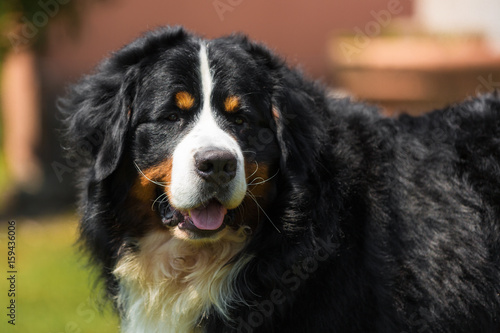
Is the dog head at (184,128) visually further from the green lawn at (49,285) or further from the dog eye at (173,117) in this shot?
the green lawn at (49,285)

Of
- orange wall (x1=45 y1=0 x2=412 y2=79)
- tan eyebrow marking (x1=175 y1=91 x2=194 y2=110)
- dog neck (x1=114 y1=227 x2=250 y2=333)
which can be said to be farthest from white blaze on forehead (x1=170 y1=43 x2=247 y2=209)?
orange wall (x1=45 y1=0 x2=412 y2=79)

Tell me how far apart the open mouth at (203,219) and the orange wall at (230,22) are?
23.8 feet

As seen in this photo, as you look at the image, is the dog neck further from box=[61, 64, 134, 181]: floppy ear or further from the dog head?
box=[61, 64, 134, 181]: floppy ear

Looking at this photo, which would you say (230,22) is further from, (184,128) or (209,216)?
(209,216)

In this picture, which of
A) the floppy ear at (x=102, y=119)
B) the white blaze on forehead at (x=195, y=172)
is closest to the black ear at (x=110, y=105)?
the floppy ear at (x=102, y=119)

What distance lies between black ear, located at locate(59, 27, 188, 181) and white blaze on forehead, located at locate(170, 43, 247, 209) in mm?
418

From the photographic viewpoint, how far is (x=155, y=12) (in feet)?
38.2

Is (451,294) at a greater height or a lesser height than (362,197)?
lesser

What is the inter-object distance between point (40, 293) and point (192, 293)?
352cm

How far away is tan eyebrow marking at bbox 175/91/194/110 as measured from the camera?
3.90 m

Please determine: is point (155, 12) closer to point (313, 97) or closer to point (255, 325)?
point (313, 97)

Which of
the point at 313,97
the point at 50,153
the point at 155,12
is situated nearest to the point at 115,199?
the point at 313,97

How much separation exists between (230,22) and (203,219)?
8.53m

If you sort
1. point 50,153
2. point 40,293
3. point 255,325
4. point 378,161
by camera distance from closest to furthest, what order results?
point 255,325, point 378,161, point 40,293, point 50,153
